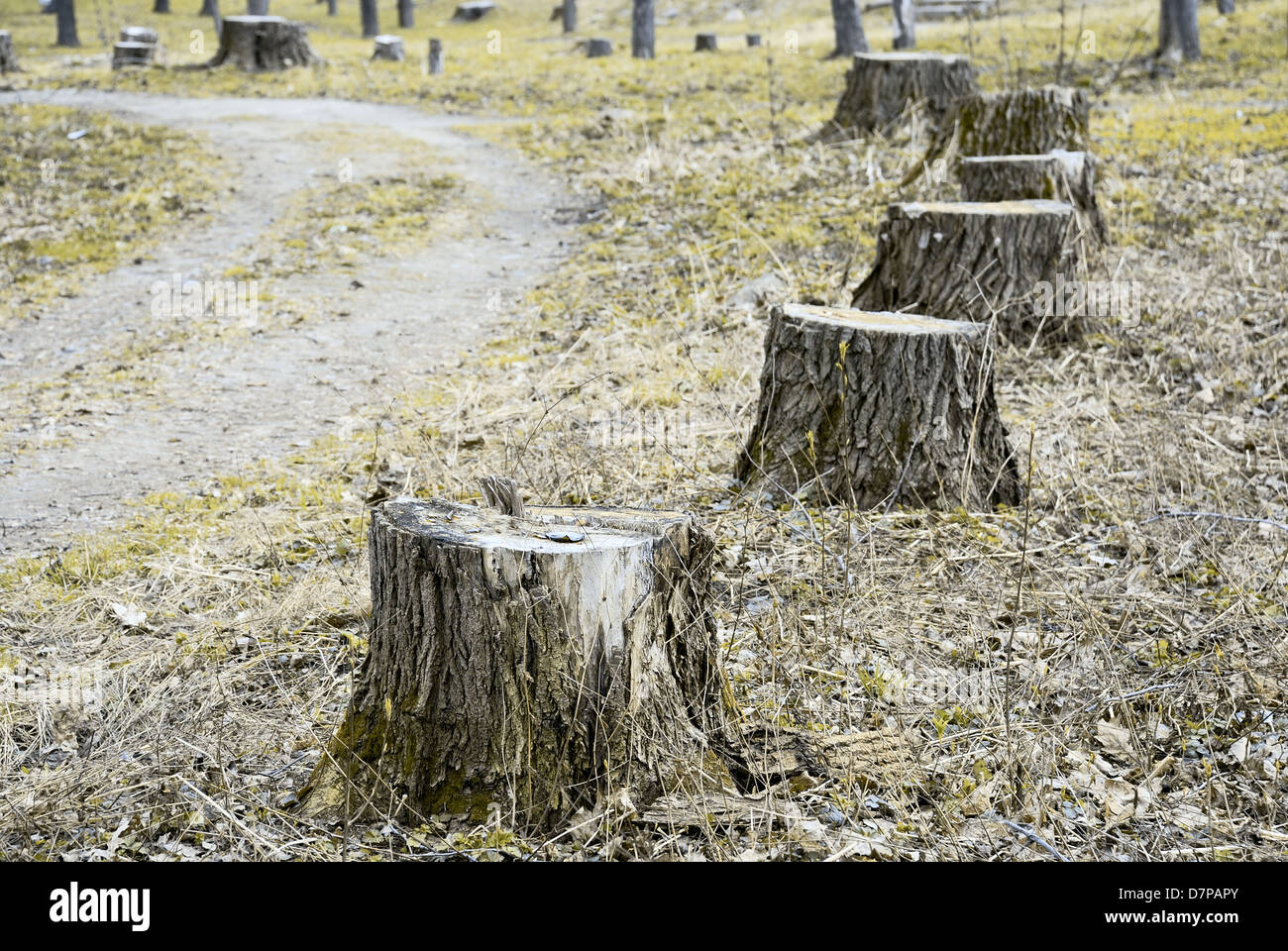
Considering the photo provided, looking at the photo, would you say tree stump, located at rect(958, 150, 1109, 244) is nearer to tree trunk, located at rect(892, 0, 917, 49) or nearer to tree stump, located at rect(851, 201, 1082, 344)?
tree stump, located at rect(851, 201, 1082, 344)

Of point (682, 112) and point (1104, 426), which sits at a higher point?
point (682, 112)

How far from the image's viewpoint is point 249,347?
303 inches

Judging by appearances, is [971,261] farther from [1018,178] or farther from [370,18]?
[370,18]

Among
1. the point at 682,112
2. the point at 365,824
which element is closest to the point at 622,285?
the point at 365,824

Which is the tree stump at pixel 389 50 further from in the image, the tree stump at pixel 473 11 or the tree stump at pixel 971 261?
the tree stump at pixel 971 261

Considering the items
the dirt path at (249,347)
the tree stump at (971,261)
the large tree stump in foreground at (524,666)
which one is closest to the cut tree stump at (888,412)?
the tree stump at (971,261)

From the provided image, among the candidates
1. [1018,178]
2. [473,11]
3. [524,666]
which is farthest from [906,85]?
[473,11]

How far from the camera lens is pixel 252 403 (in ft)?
22.1

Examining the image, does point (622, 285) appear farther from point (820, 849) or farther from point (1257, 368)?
point (820, 849)

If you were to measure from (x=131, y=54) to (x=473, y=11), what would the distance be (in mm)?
19345

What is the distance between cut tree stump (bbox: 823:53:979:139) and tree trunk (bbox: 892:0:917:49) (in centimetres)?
951

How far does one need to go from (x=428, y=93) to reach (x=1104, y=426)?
1438cm

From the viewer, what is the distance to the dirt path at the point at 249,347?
18.9 feet

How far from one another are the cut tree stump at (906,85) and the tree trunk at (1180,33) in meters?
8.43
